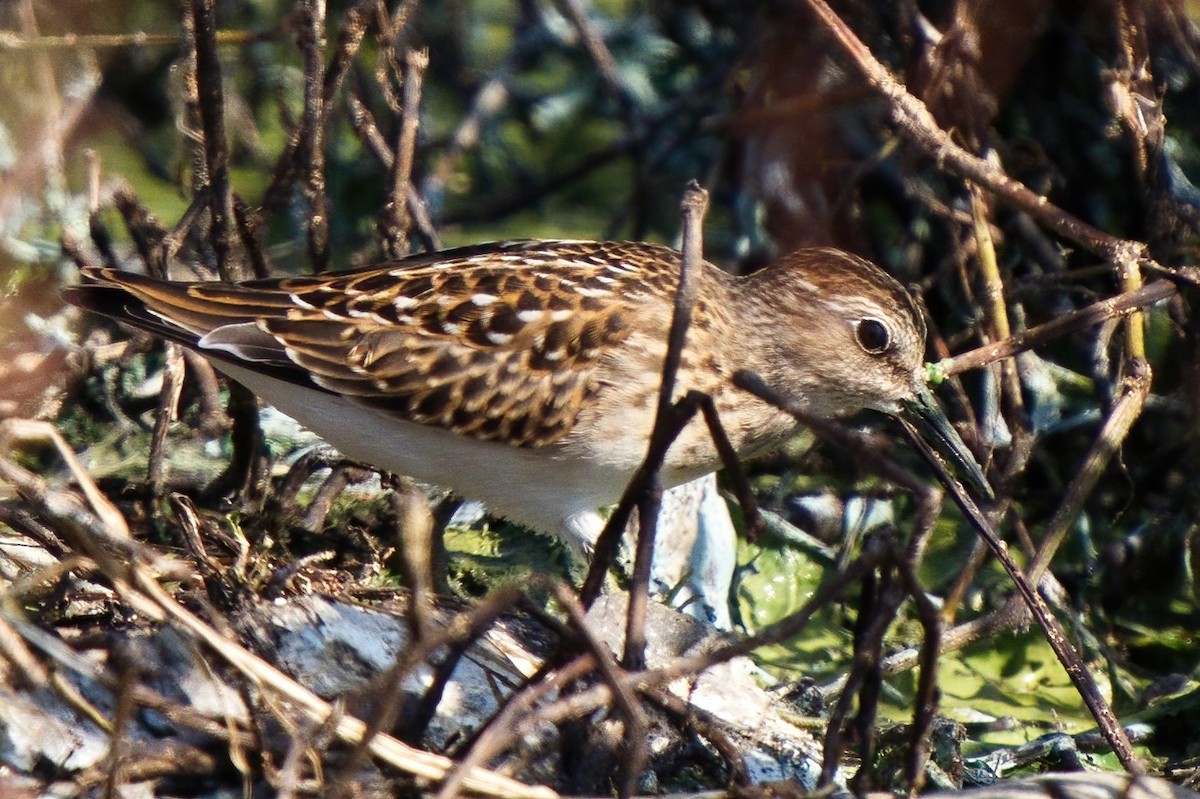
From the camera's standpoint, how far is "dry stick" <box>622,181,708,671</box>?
12.3 feet

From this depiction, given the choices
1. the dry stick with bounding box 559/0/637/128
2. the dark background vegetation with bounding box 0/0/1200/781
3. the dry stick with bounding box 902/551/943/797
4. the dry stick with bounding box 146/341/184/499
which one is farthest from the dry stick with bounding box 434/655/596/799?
the dry stick with bounding box 559/0/637/128

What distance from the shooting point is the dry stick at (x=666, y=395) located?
12.3 ft

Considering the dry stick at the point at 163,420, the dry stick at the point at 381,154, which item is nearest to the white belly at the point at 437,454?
the dry stick at the point at 163,420

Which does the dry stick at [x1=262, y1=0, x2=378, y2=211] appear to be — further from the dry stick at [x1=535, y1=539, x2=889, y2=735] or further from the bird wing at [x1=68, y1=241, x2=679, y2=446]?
the dry stick at [x1=535, y1=539, x2=889, y2=735]

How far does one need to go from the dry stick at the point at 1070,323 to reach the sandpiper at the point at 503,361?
0.31m

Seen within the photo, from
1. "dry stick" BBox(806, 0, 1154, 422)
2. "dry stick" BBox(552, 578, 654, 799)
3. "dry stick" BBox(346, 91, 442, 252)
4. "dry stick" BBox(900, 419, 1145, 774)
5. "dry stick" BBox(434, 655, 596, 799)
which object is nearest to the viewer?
"dry stick" BBox(552, 578, 654, 799)

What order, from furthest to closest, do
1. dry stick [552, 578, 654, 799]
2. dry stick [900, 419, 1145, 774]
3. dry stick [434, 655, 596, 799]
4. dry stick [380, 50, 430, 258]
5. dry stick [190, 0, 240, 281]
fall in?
dry stick [380, 50, 430, 258] → dry stick [190, 0, 240, 281] → dry stick [900, 419, 1145, 774] → dry stick [434, 655, 596, 799] → dry stick [552, 578, 654, 799]

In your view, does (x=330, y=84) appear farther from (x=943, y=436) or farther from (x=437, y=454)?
(x=943, y=436)

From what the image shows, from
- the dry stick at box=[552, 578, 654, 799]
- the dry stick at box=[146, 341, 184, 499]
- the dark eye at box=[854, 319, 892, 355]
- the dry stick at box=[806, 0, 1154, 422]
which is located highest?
the dry stick at box=[806, 0, 1154, 422]

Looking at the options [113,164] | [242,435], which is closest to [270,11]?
[113,164]

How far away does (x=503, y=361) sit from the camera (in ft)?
17.8

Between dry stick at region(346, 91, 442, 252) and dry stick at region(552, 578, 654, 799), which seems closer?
dry stick at region(552, 578, 654, 799)

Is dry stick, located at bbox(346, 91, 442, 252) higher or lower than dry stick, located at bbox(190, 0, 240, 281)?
higher

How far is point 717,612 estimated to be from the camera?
5984 mm
